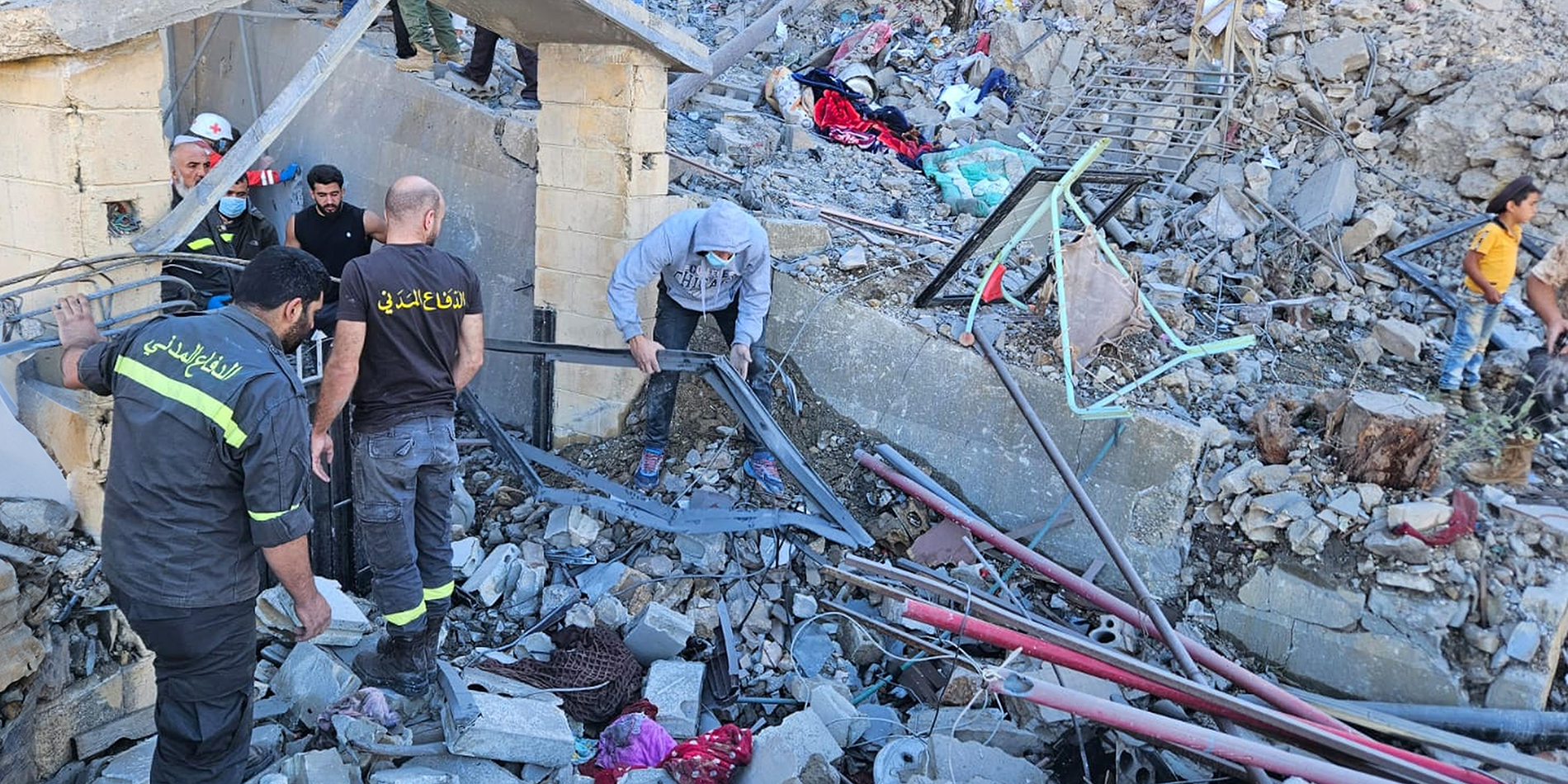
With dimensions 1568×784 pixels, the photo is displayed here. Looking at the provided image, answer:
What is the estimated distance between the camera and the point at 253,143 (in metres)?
4.44

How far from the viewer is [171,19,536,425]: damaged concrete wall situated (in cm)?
729

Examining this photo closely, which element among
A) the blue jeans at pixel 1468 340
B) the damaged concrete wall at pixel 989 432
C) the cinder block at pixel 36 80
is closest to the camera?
the cinder block at pixel 36 80

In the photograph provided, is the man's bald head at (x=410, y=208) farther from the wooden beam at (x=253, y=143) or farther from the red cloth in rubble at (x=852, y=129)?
the red cloth in rubble at (x=852, y=129)

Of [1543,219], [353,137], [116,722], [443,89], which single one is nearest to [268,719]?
[116,722]

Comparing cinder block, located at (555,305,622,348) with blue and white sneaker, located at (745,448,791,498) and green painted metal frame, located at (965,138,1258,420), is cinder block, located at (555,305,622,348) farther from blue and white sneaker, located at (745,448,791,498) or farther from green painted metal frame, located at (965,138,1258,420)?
green painted metal frame, located at (965,138,1258,420)

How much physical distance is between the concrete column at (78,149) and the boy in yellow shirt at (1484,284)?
6.66m

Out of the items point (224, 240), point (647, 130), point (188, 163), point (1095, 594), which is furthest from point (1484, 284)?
point (224, 240)

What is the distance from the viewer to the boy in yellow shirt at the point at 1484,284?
594 centimetres

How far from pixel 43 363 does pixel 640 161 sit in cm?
329

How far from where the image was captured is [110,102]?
13.2ft

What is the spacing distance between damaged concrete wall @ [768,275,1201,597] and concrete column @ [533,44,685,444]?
1.01m

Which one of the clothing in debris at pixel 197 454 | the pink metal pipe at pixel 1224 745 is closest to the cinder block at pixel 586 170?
the clothing in debris at pixel 197 454

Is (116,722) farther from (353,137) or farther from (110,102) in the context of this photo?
(353,137)

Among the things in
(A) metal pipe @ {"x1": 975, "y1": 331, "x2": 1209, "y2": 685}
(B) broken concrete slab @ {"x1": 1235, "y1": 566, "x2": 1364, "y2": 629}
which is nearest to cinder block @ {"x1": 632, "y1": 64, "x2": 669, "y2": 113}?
(A) metal pipe @ {"x1": 975, "y1": 331, "x2": 1209, "y2": 685}
